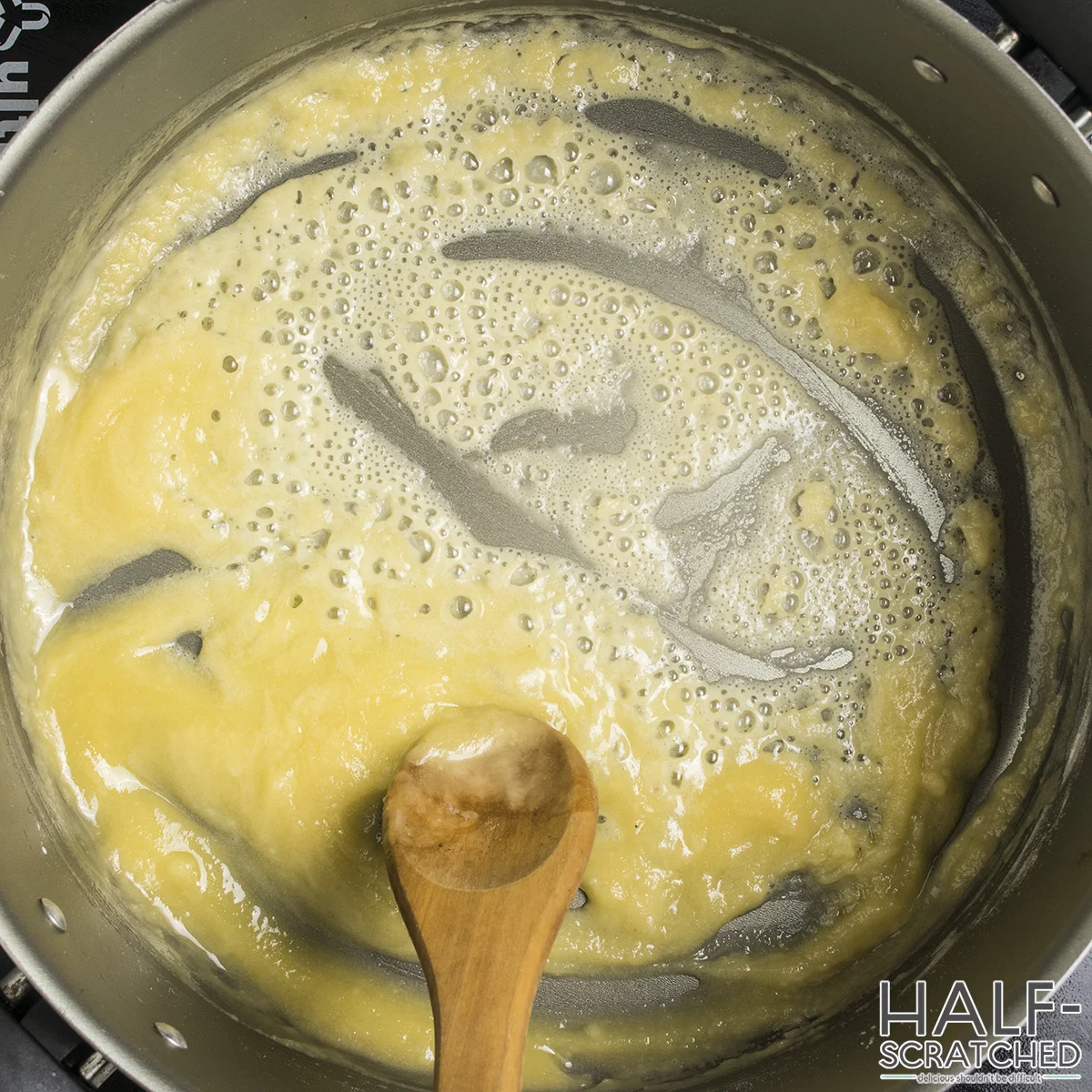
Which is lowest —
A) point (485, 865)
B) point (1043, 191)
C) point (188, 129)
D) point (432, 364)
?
point (485, 865)

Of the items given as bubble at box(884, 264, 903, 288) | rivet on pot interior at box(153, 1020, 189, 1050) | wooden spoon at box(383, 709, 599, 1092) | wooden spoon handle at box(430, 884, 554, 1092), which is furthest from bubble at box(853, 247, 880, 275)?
rivet on pot interior at box(153, 1020, 189, 1050)

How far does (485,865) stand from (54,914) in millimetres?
451

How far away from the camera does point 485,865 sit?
791 mm

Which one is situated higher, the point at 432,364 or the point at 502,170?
the point at 502,170

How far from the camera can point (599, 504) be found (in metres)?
1.00

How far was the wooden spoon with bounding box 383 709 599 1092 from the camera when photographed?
72 cm

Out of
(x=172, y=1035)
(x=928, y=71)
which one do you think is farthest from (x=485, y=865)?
(x=928, y=71)

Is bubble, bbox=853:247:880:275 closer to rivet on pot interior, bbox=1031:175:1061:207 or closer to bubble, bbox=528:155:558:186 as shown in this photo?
rivet on pot interior, bbox=1031:175:1061:207

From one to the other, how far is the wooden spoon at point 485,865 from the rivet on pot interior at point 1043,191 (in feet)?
2.19

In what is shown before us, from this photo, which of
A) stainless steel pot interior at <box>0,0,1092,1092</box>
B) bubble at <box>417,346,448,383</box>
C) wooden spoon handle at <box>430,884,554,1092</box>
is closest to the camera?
wooden spoon handle at <box>430,884,554,1092</box>

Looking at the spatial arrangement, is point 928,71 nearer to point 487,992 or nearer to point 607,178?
point 607,178

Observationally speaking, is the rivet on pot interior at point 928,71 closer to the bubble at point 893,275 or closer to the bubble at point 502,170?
Answer: the bubble at point 893,275

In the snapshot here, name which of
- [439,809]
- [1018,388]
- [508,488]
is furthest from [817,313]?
[439,809]

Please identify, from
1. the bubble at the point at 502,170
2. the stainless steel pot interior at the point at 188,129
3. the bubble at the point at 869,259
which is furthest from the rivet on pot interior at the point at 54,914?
A: the bubble at the point at 869,259
